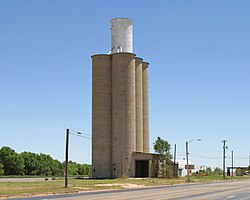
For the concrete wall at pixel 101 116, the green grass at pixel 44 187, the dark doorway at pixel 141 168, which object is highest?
the concrete wall at pixel 101 116

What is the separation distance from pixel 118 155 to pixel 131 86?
16.2 metres

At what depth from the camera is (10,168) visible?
463 feet

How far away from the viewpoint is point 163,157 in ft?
385

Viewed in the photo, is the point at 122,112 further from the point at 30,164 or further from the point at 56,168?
the point at 56,168

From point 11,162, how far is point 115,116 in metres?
45.6

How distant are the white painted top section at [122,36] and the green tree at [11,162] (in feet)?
150

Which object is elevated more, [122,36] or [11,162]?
[122,36]

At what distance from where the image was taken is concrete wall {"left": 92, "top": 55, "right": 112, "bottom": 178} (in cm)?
11106

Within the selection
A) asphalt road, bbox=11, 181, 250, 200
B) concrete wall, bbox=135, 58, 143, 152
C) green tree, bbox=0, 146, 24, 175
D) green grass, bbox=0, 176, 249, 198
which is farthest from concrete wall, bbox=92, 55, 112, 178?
asphalt road, bbox=11, 181, 250, 200

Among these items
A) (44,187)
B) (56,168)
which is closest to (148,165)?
(56,168)

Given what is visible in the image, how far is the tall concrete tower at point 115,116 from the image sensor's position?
10950 cm

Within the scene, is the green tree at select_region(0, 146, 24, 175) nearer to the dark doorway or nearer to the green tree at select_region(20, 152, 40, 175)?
the green tree at select_region(20, 152, 40, 175)

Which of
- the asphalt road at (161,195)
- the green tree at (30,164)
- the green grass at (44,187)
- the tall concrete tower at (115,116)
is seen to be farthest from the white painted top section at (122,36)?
the asphalt road at (161,195)

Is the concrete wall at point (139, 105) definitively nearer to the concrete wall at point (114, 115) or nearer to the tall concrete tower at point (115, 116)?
the tall concrete tower at point (115, 116)
